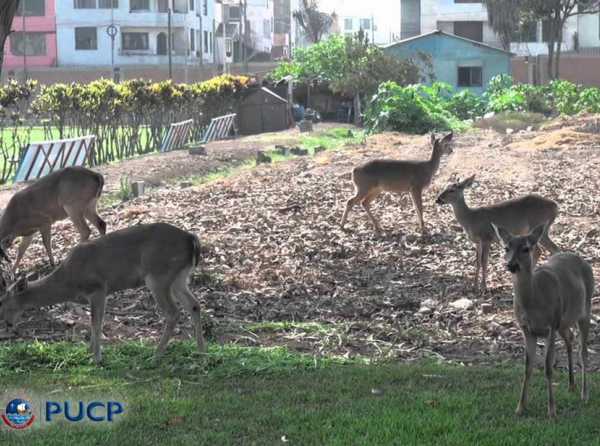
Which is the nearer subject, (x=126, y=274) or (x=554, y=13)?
(x=126, y=274)

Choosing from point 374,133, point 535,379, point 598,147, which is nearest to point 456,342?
point 535,379

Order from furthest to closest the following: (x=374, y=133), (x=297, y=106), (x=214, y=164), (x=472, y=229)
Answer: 1. (x=297, y=106)
2. (x=374, y=133)
3. (x=214, y=164)
4. (x=472, y=229)

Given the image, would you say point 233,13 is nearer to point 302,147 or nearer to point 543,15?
point 543,15

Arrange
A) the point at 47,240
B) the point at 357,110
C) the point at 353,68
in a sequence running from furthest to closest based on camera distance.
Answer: the point at 353,68, the point at 357,110, the point at 47,240

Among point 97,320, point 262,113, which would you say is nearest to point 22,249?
point 97,320

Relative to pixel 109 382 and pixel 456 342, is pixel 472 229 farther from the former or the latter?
pixel 109 382

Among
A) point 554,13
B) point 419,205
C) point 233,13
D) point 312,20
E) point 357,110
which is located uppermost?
point 233,13

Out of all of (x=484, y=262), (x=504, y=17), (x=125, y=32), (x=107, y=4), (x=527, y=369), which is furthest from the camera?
(x=125, y=32)

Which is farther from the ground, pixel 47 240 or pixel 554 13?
pixel 554 13

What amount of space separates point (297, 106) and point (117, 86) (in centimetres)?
1619

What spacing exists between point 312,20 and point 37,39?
3770 centimetres

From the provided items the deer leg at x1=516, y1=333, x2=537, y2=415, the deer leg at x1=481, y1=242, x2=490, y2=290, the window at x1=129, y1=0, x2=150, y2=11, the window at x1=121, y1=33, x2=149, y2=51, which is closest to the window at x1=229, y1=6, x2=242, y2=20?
the window at x1=129, y1=0, x2=150, y2=11

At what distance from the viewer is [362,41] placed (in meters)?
50.6

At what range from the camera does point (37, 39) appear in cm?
7612
